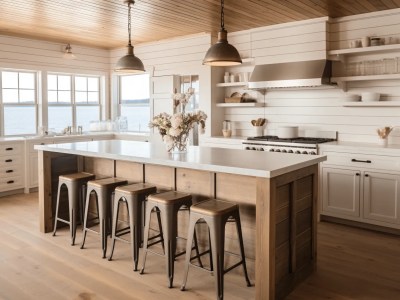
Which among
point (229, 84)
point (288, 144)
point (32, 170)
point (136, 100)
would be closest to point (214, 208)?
point (288, 144)

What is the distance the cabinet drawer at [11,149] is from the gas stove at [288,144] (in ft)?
11.6

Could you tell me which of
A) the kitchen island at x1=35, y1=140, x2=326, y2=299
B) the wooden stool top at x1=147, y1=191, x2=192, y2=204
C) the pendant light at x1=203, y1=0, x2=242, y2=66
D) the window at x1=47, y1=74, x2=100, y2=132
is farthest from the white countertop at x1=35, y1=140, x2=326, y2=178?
the window at x1=47, y1=74, x2=100, y2=132

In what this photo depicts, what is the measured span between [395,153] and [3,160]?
213 inches

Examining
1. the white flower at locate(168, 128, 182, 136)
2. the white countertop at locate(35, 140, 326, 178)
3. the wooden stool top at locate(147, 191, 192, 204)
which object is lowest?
the wooden stool top at locate(147, 191, 192, 204)

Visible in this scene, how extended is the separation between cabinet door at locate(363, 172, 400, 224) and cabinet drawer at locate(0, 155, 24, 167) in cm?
505

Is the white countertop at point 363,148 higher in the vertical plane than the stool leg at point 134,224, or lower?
higher

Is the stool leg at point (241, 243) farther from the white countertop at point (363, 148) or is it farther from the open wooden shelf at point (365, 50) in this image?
the open wooden shelf at point (365, 50)

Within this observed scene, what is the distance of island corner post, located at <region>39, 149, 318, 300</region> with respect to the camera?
2.73 metres

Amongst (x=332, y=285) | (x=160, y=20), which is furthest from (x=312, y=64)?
(x=332, y=285)

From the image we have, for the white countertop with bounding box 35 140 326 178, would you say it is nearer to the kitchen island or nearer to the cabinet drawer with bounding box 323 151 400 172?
the kitchen island

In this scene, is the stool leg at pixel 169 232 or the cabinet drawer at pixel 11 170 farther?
the cabinet drawer at pixel 11 170

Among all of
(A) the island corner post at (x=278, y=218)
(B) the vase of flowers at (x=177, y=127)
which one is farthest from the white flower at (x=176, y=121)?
(A) the island corner post at (x=278, y=218)

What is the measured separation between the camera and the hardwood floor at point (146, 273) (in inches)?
117

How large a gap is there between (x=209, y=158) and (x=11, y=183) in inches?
166
